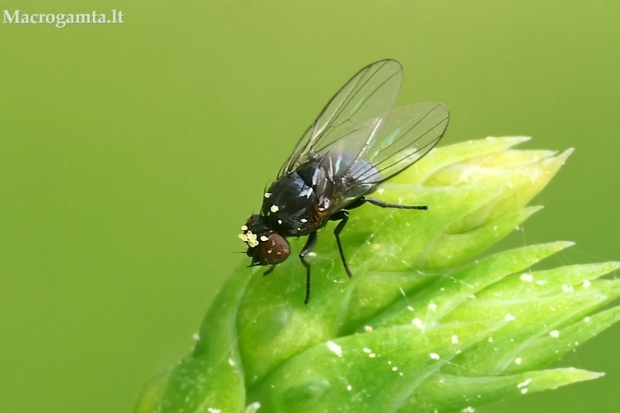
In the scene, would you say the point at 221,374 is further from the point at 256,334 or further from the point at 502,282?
the point at 502,282

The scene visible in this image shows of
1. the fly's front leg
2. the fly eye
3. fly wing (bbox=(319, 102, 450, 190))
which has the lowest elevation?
the fly eye

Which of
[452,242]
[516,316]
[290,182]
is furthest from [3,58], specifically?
[516,316]

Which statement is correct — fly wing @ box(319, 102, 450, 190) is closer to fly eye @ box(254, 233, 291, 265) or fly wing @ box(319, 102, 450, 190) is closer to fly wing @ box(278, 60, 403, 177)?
fly wing @ box(278, 60, 403, 177)

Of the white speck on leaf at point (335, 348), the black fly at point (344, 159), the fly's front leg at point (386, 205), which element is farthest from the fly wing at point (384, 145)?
the white speck on leaf at point (335, 348)

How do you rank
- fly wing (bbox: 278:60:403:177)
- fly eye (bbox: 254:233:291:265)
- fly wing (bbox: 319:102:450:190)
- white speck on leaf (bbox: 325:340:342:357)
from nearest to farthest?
white speck on leaf (bbox: 325:340:342:357) < fly eye (bbox: 254:233:291:265) < fly wing (bbox: 319:102:450:190) < fly wing (bbox: 278:60:403:177)

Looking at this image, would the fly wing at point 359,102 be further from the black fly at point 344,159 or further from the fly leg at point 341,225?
the fly leg at point 341,225

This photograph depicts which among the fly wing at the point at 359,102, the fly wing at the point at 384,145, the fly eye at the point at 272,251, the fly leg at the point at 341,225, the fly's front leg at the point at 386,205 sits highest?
the fly wing at the point at 359,102

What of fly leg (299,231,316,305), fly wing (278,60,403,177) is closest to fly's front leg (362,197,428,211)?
fly leg (299,231,316,305)

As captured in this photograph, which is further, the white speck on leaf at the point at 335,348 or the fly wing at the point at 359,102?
the fly wing at the point at 359,102
